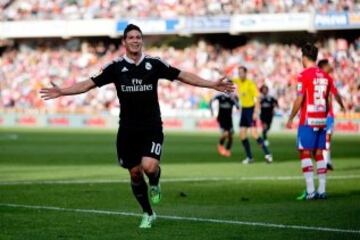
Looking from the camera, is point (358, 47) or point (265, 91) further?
point (358, 47)

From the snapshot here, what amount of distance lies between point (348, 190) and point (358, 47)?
3562cm

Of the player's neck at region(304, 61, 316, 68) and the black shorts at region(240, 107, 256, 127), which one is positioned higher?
the player's neck at region(304, 61, 316, 68)

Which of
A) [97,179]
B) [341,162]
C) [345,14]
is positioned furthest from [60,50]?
[97,179]

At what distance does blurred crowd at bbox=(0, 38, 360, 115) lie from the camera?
166ft

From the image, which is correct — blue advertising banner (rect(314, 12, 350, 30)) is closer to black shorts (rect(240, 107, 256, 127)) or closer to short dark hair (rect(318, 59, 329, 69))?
Result: black shorts (rect(240, 107, 256, 127))

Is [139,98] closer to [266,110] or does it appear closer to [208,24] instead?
[266,110]

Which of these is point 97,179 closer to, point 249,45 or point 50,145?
point 50,145

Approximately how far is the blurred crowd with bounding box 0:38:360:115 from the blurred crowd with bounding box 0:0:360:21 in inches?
88.5

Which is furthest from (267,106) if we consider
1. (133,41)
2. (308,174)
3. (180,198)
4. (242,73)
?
(133,41)

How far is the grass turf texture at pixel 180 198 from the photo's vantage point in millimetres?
11625

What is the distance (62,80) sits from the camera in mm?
63438

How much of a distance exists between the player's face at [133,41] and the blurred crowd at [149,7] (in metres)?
41.3

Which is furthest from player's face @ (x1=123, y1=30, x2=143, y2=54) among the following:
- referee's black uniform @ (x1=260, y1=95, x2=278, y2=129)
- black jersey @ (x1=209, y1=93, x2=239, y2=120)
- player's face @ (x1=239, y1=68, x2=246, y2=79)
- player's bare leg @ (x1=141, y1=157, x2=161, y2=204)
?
referee's black uniform @ (x1=260, y1=95, x2=278, y2=129)

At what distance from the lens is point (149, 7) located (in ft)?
203
